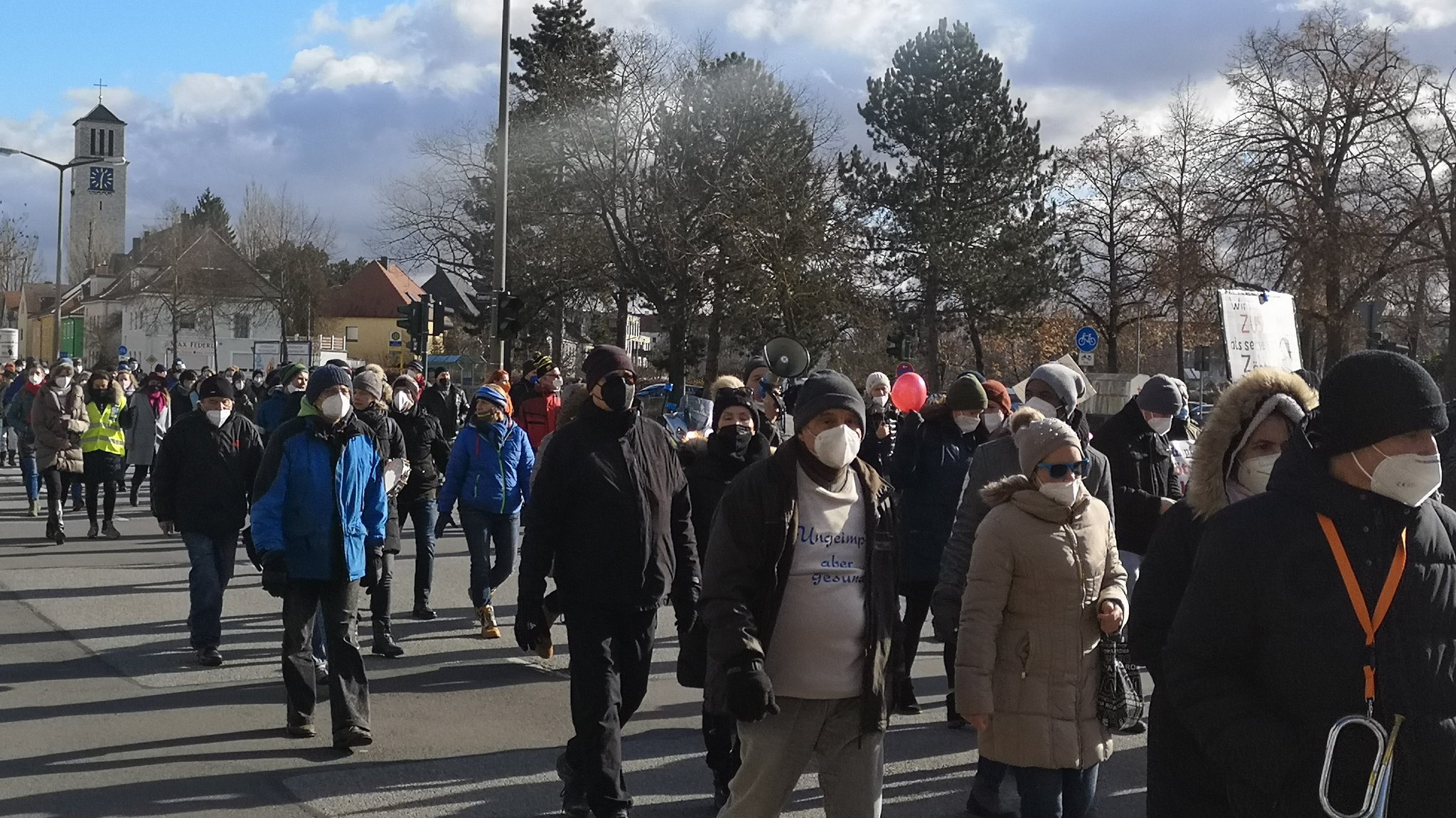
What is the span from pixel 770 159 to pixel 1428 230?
52.1 ft

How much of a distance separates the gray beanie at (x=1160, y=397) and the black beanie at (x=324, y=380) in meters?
3.97

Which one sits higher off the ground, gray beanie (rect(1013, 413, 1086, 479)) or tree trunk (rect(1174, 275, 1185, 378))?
A: tree trunk (rect(1174, 275, 1185, 378))

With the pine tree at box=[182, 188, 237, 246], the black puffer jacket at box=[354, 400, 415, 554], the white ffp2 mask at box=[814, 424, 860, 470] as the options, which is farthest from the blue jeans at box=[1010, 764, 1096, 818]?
the pine tree at box=[182, 188, 237, 246]

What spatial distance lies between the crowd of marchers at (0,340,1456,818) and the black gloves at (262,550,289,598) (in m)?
0.03

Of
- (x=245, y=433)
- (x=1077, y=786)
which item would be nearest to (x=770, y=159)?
(x=245, y=433)

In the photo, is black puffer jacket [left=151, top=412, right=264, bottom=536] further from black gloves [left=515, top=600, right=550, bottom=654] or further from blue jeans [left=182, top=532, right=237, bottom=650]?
black gloves [left=515, top=600, right=550, bottom=654]

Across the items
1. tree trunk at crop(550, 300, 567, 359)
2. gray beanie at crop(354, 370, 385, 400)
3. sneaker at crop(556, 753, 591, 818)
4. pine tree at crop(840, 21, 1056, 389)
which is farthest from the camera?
pine tree at crop(840, 21, 1056, 389)

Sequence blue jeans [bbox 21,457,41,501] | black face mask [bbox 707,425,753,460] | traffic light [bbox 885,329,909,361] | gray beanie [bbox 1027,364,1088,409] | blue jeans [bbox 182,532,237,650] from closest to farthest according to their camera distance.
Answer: gray beanie [bbox 1027,364,1088,409] → black face mask [bbox 707,425,753,460] → blue jeans [bbox 182,532,237,650] → blue jeans [bbox 21,457,41,501] → traffic light [bbox 885,329,909,361]

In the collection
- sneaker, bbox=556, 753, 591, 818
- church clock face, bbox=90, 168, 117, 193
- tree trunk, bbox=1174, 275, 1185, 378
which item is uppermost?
church clock face, bbox=90, 168, 117, 193

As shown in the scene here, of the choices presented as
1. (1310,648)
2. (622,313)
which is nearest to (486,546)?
(1310,648)

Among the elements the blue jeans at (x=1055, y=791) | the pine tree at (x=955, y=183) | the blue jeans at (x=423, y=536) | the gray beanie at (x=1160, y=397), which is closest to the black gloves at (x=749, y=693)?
the blue jeans at (x=1055, y=791)

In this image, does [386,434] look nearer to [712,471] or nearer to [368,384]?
[368,384]

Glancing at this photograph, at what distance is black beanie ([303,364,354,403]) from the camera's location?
279 inches

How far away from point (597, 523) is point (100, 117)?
14012 cm
